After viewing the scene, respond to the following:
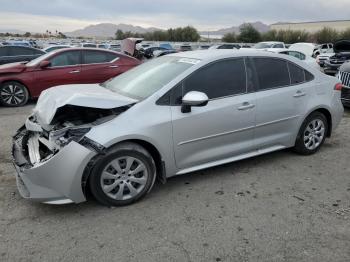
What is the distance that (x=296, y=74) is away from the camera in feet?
16.6

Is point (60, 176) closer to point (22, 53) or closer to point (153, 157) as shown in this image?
point (153, 157)

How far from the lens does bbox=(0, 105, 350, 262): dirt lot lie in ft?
10.1

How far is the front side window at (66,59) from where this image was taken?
364 inches

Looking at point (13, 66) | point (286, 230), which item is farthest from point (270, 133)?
point (13, 66)

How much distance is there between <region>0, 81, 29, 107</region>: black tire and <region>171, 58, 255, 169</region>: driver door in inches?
250

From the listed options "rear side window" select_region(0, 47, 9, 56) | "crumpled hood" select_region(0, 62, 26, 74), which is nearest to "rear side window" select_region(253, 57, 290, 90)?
"crumpled hood" select_region(0, 62, 26, 74)

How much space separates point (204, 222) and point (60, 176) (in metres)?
1.46

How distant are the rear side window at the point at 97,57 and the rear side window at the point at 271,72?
5.95 meters

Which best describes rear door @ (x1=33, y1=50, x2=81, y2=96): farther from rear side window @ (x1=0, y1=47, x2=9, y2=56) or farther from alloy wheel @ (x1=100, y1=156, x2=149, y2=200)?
alloy wheel @ (x1=100, y1=156, x2=149, y2=200)

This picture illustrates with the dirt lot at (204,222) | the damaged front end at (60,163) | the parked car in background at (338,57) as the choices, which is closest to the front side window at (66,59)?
the dirt lot at (204,222)

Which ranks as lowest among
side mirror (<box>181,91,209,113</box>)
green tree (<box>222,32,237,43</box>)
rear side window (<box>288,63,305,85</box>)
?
side mirror (<box>181,91,209,113</box>)

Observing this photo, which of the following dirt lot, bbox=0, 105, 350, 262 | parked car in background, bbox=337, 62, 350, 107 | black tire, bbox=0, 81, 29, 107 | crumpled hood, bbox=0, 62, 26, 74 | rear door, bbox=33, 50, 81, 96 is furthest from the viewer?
rear door, bbox=33, 50, 81, 96

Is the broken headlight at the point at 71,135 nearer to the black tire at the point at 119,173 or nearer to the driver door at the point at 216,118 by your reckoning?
the black tire at the point at 119,173

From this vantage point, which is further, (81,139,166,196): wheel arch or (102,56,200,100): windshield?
(102,56,200,100): windshield
